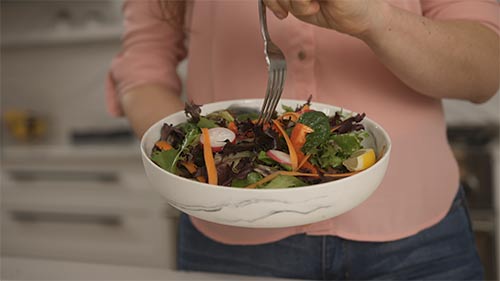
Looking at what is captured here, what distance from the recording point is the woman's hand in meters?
0.51

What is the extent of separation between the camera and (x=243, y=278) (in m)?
0.62

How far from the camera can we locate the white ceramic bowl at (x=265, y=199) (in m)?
0.47

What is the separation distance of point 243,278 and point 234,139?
0.17 meters

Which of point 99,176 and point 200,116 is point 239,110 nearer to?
point 200,116

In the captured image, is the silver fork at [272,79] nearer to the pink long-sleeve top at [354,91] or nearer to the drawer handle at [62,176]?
the pink long-sleeve top at [354,91]

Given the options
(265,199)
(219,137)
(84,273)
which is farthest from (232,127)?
(84,273)

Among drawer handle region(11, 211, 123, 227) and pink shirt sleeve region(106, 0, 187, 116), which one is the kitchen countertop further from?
drawer handle region(11, 211, 123, 227)

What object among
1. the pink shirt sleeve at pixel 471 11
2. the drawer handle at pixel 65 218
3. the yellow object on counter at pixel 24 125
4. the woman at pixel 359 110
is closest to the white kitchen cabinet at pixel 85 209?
the drawer handle at pixel 65 218

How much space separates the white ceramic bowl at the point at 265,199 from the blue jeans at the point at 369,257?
0.27m

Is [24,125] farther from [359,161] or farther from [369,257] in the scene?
[359,161]

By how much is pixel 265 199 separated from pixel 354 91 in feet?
1.10

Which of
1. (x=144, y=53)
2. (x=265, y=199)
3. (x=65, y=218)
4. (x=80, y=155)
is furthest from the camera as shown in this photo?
(x=65, y=218)

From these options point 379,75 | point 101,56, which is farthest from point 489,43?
point 101,56

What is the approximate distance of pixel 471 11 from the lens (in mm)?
719
